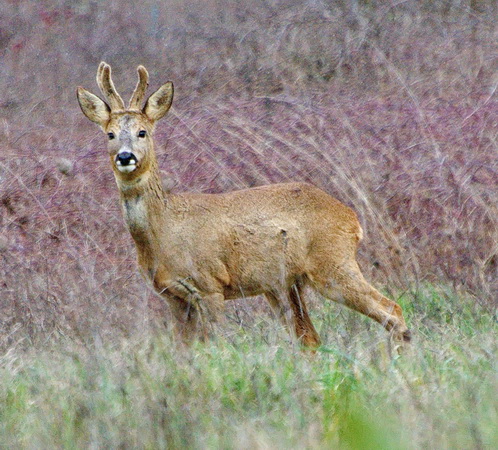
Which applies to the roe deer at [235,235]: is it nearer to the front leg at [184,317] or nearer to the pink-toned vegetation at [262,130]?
the front leg at [184,317]

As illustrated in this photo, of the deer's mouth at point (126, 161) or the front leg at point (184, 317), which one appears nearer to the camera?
the front leg at point (184, 317)

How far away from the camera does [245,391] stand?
5.49 m

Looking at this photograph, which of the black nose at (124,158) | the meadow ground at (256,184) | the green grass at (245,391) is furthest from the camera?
the black nose at (124,158)

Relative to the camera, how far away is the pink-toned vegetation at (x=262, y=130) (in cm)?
1074

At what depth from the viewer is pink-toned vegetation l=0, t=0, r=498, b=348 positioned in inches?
423

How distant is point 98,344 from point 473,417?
7.09 feet

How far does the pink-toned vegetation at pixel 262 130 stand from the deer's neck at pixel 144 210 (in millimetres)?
612

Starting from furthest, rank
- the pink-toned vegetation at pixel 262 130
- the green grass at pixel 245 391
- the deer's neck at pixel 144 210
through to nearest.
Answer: the pink-toned vegetation at pixel 262 130 < the deer's neck at pixel 144 210 < the green grass at pixel 245 391

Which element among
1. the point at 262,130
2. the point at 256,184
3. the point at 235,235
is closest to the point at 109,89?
the point at 235,235

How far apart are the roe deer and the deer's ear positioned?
3 cm

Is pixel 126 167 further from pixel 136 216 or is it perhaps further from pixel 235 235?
pixel 235 235

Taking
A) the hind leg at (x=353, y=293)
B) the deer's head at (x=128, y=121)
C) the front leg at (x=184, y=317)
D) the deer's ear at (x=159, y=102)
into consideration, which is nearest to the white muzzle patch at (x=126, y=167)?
the deer's head at (x=128, y=121)

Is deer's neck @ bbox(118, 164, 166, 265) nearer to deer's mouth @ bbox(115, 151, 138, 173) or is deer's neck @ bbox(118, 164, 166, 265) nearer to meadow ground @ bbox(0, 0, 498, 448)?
deer's mouth @ bbox(115, 151, 138, 173)

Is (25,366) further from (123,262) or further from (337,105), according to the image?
(337,105)
